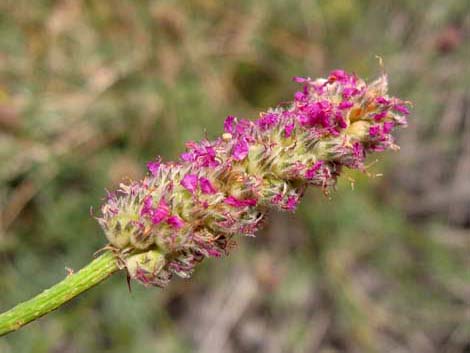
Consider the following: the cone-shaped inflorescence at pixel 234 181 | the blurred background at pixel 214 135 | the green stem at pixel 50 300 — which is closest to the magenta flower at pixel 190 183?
the cone-shaped inflorescence at pixel 234 181

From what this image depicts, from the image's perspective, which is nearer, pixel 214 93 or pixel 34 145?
pixel 34 145

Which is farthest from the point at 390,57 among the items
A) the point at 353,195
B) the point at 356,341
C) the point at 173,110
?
the point at 356,341

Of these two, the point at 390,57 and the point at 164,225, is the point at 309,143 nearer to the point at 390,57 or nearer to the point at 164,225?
the point at 164,225

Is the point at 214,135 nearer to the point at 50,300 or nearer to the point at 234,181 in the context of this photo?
the point at 234,181

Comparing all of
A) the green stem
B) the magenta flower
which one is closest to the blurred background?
the green stem

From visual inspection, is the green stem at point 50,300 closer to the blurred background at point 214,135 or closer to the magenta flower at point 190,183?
the magenta flower at point 190,183

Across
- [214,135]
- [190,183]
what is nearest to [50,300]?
[190,183]

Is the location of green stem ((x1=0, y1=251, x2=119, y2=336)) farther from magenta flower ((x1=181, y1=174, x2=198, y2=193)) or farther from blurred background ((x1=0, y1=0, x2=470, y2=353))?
blurred background ((x1=0, y1=0, x2=470, y2=353))
